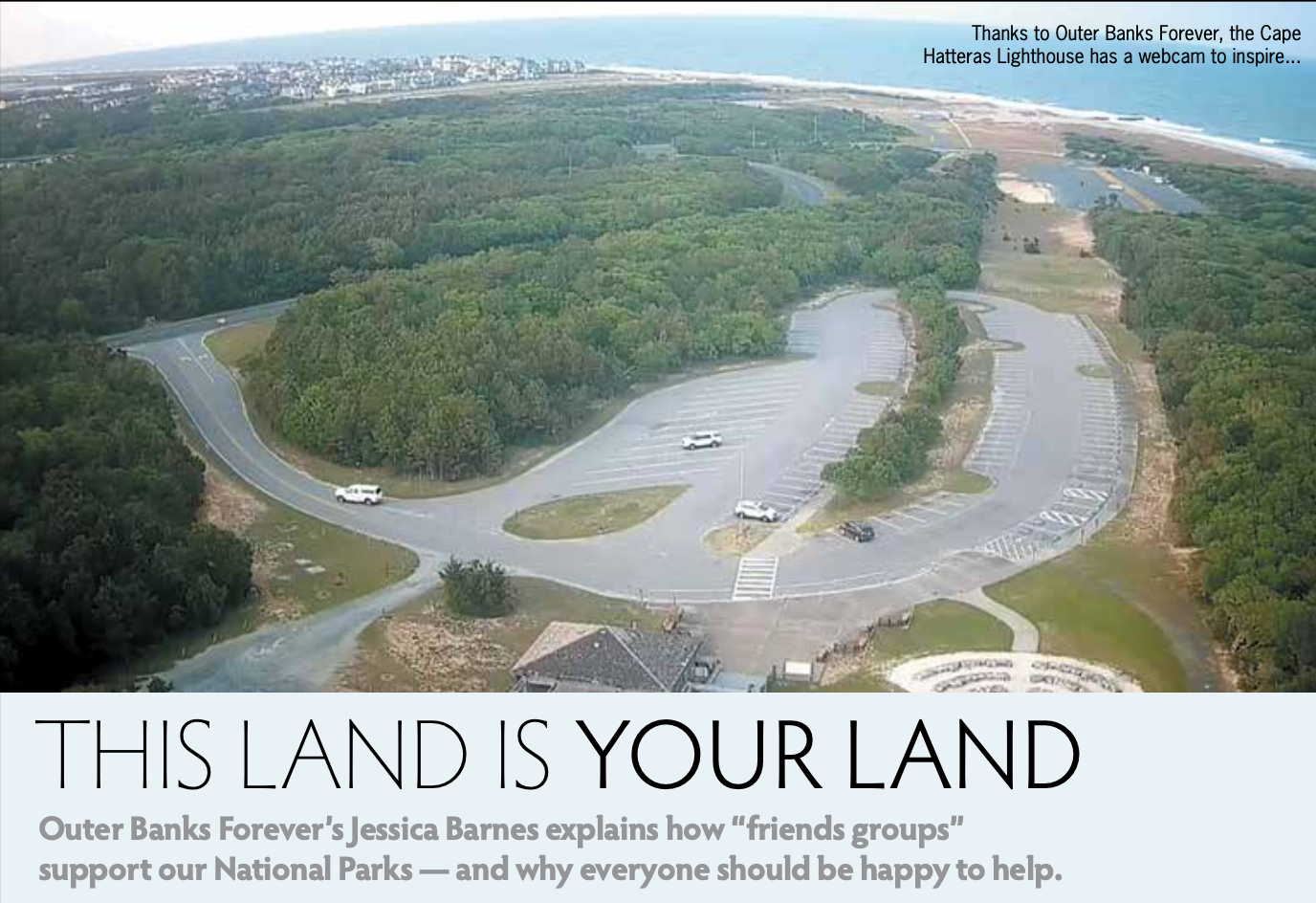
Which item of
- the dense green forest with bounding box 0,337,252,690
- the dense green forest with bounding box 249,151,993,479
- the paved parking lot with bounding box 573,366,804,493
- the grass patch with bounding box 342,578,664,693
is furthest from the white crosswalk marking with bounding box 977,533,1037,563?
the dense green forest with bounding box 0,337,252,690

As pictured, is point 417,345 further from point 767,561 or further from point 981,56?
point 981,56

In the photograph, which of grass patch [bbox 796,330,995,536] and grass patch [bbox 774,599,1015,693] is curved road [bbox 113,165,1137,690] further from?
grass patch [bbox 774,599,1015,693]

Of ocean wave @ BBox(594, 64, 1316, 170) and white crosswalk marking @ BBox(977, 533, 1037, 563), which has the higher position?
ocean wave @ BBox(594, 64, 1316, 170)

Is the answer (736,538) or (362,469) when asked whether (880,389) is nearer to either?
(736,538)

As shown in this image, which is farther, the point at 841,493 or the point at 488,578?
the point at 841,493

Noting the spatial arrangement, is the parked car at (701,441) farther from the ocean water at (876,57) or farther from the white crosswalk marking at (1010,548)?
the ocean water at (876,57)

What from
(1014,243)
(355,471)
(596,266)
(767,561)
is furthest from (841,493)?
(1014,243)
